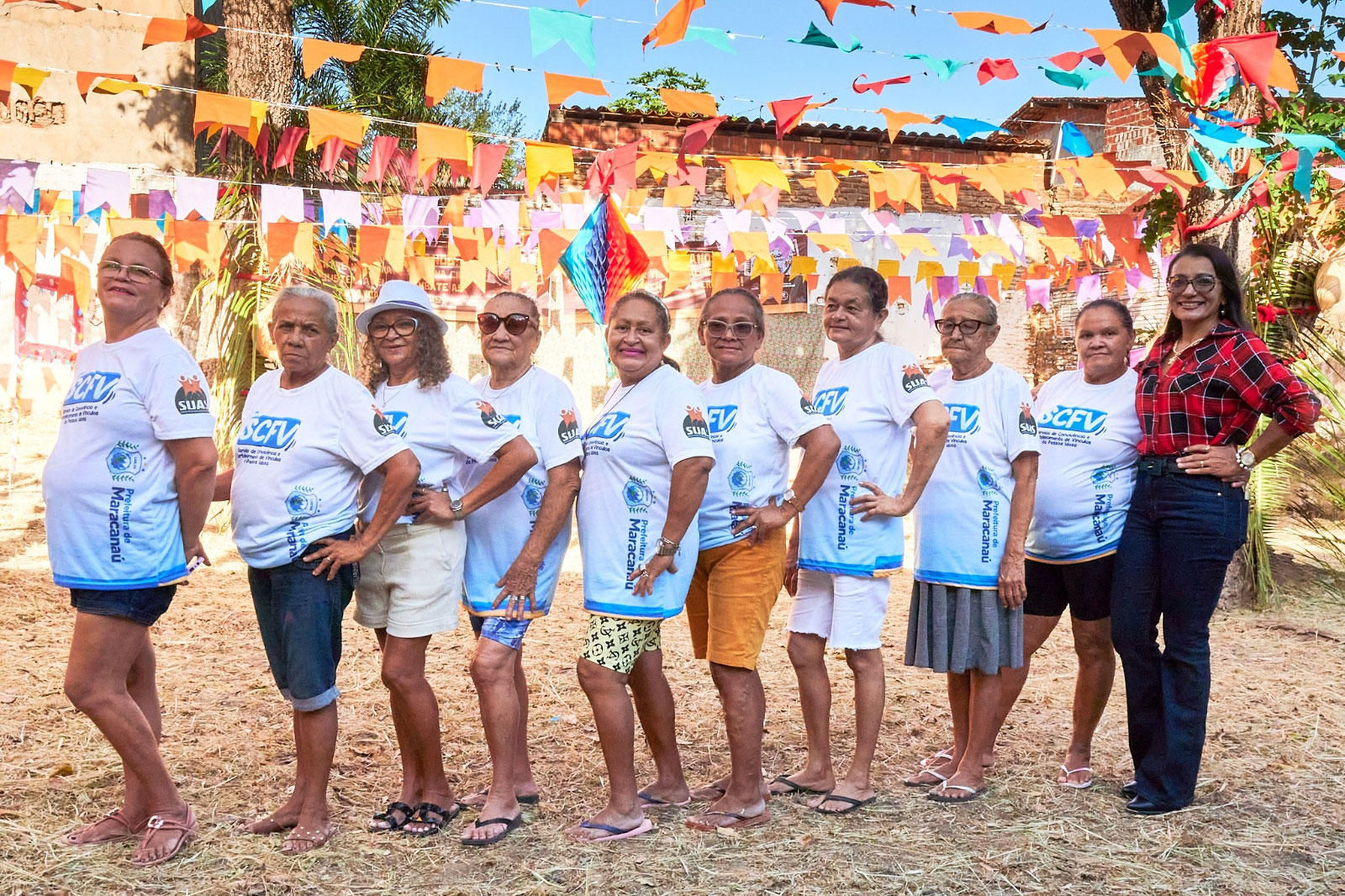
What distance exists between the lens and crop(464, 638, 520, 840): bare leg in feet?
11.5

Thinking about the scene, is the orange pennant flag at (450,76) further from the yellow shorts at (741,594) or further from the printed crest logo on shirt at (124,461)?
the yellow shorts at (741,594)

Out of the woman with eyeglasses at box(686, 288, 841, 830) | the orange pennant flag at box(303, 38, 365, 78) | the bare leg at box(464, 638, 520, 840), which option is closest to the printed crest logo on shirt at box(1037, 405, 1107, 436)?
the woman with eyeglasses at box(686, 288, 841, 830)

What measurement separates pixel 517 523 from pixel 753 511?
2.48ft

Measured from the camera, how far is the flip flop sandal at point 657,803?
12.8ft

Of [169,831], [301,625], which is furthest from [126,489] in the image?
[169,831]

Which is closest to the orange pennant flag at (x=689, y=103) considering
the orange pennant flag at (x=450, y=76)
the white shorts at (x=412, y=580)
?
the orange pennant flag at (x=450, y=76)

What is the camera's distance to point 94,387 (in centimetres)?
322

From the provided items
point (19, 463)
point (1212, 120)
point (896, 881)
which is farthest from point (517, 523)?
point (19, 463)

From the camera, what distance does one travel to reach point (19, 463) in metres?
12.2

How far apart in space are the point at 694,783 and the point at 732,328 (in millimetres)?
1722

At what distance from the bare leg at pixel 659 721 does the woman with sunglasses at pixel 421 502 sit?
2.15 feet

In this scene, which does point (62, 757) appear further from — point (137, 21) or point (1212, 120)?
point (137, 21)

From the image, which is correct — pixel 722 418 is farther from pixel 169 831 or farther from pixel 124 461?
pixel 169 831

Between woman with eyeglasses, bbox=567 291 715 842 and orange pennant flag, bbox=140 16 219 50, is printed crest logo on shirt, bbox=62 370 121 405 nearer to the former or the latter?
woman with eyeglasses, bbox=567 291 715 842
